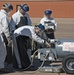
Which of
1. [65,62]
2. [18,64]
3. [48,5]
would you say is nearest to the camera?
[65,62]

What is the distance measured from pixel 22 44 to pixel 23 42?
0.06m

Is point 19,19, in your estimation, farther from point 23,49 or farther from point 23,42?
point 23,49

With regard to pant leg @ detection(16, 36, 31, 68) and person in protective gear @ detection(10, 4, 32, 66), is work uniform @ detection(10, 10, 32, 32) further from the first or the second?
pant leg @ detection(16, 36, 31, 68)

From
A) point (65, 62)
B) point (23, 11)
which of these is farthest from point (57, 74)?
point (23, 11)

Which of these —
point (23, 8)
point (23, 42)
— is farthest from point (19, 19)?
point (23, 42)

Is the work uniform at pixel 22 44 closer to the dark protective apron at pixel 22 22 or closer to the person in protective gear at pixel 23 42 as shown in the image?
the person in protective gear at pixel 23 42

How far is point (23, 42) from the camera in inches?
382

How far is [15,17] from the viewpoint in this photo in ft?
33.3

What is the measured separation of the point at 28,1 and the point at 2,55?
32886 millimetres

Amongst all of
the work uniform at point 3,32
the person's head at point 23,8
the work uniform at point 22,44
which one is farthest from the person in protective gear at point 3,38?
the person's head at point 23,8

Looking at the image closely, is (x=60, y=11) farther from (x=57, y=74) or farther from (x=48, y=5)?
(x=57, y=74)

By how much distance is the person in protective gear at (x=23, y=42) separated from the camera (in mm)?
9398

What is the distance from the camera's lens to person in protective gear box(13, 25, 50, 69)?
9.40m

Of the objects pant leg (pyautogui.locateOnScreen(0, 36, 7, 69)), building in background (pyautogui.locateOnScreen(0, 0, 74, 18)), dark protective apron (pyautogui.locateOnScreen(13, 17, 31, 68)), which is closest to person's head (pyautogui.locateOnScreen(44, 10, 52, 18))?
dark protective apron (pyautogui.locateOnScreen(13, 17, 31, 68))
